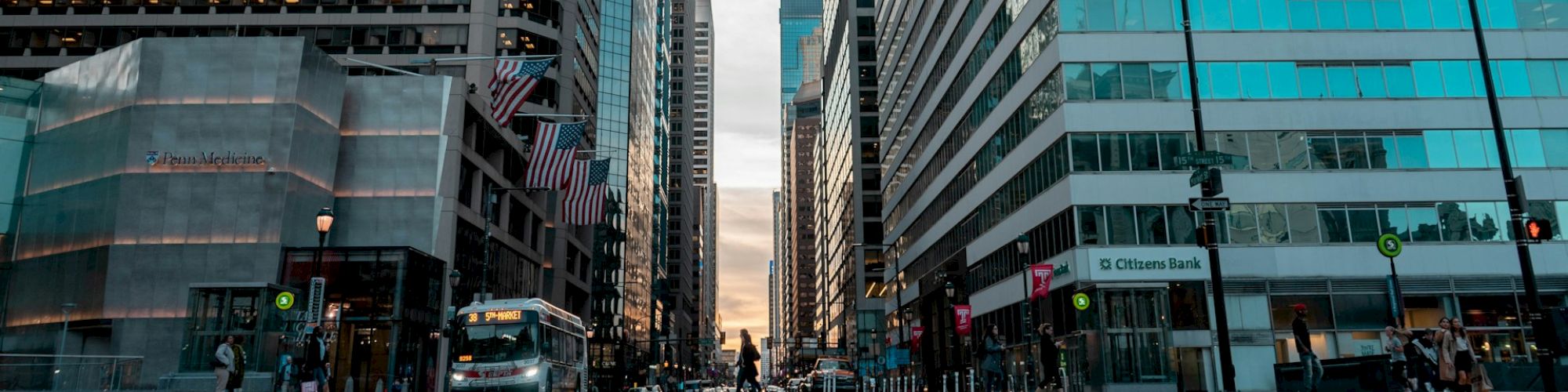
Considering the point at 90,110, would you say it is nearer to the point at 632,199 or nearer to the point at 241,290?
the point at 241,290

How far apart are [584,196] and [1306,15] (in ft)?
120

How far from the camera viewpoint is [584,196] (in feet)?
183

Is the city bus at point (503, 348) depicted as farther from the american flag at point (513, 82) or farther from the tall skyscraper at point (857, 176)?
the tall skyscraper at point (857, 176)

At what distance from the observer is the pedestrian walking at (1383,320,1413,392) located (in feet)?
63.9

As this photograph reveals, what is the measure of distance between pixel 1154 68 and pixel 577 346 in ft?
78.8

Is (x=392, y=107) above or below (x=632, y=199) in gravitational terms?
below

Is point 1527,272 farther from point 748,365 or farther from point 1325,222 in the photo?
point 1325,222

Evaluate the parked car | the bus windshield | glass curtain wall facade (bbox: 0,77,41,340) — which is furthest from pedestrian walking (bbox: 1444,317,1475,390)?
glass curtain wall facade (bbox: 0,77,41,340)

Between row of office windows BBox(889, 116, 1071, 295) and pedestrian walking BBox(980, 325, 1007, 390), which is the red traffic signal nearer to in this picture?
pedestrian walking BBox(980, 325, 1007, 390)

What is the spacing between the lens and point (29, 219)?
44.3 m

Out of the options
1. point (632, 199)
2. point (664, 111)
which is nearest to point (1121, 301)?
point (632, 199)

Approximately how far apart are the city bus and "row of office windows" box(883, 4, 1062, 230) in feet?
70.5

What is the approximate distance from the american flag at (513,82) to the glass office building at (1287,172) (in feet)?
68.3

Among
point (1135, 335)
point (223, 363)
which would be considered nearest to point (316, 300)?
point (223, 363)
